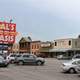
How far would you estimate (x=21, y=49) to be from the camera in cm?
13050

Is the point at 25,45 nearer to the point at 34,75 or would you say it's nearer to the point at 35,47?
the point at 35,47

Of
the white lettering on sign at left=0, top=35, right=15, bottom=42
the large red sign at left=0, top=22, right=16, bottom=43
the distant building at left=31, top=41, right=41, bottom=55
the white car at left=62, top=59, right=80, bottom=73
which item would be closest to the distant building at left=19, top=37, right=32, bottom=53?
the distant building at left=31, top=41, right=41, bottom=55

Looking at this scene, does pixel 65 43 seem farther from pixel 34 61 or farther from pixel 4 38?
pixel 34 61

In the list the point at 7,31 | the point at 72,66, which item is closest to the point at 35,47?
the point at 7,31

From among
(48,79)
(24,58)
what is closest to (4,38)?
(24,58)

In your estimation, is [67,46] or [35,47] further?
[35,47]

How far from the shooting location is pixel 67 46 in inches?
4006

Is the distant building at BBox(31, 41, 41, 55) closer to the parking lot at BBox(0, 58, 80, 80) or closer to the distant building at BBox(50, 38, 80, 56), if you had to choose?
the distant building at BBox(50, 38, 80, 56)

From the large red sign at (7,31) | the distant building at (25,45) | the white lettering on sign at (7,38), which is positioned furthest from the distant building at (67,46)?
the large red sign at (7,31)

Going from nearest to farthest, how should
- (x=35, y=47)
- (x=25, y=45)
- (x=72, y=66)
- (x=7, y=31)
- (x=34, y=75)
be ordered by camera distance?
(x=34, y=75) < (x=72, y=66) < (x=7, y=31) < (x=35, y=47) < (x=25, y=45)

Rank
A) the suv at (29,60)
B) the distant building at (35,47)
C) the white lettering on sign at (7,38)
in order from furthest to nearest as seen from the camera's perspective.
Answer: the distant building at (35,47) < the white lettering on sign at (7,38) < the suv at (29,60)

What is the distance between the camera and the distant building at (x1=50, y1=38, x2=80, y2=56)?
99.7 metres

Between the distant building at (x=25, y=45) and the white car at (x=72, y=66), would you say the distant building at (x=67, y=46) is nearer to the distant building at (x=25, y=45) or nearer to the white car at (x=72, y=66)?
the distant building at (x=25, y=45)

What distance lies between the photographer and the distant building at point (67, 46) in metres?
99.7
